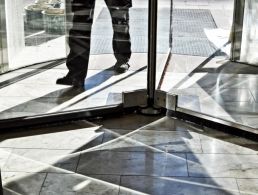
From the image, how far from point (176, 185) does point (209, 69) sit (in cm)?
117

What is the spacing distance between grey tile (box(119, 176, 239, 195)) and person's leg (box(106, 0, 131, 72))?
1.12 metres

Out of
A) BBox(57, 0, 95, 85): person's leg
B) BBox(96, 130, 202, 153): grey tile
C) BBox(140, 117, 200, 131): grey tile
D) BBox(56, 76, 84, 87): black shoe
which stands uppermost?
BBox(57, 0, 95, 85): person's leg

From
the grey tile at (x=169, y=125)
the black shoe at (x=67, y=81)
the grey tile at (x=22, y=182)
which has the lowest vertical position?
the grey tile at (x=22, y=182)

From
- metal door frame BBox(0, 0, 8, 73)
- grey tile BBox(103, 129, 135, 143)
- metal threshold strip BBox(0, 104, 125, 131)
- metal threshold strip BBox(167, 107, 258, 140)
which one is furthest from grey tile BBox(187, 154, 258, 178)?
metal door frame BBox(0, 0, 8, 73)

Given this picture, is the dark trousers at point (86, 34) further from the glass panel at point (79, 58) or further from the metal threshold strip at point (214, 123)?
the metal threshold strip at point (214, 123)

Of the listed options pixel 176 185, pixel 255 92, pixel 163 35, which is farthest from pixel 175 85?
pixel 176 185

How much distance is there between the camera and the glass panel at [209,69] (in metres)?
3.02

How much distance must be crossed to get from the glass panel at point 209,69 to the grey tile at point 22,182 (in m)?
1.25

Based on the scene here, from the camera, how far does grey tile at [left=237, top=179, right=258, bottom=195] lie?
2217 mm

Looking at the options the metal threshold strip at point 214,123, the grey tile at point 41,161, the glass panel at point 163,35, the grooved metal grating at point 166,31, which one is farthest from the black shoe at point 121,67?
the grey tile at point 41,161

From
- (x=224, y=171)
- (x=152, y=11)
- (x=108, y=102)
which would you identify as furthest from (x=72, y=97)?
(x=224, y=171)

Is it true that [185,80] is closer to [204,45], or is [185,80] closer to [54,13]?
[204,45]

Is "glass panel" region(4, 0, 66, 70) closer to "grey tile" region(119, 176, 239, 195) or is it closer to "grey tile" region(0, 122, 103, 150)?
"grey tile" region(0, 122, 103, 150)

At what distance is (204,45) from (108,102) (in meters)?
0.78
